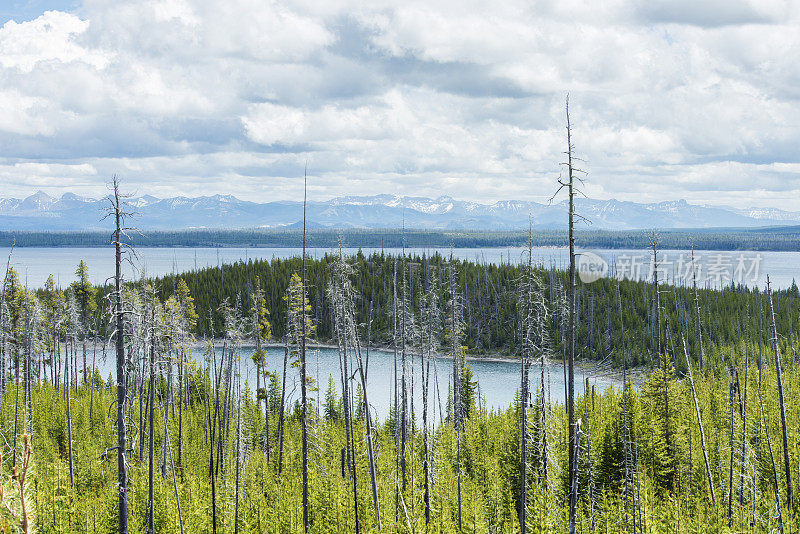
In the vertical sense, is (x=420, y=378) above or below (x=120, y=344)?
below

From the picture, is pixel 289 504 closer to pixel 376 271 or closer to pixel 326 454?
pixel 326 454

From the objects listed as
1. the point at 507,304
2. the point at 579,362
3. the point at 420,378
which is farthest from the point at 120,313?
the point at 507,304

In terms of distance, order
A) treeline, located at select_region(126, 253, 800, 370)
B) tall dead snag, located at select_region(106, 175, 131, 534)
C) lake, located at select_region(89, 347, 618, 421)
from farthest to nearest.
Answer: treeline, located at select_region(126, 253, 800, 370) < lake, located at select_region(89, 347, 618, 421) < tall dead snag, located at select_region(106, 175, 131, 534)

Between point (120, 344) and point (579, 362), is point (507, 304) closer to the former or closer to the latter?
point (579, 362)

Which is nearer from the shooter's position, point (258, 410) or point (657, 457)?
point (657, 457)

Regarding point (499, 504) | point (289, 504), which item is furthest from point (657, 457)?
point (289, 504)

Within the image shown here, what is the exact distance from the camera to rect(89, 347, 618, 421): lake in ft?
258

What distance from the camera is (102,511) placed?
3231 cm

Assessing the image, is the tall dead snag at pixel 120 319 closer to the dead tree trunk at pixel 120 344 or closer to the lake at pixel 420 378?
the dead tree trunk at pixel 120 344

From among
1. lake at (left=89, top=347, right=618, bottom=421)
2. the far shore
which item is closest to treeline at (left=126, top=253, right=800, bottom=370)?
the far shore

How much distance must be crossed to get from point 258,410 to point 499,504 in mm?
33745

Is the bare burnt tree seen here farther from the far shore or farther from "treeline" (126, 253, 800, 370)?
"treeline" (126, 253, 800, 370)

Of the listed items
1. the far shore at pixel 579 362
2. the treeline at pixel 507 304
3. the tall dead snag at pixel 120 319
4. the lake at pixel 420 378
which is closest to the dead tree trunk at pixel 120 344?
the tall dead snag at pixel 120 319

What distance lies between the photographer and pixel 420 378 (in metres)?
91.2
